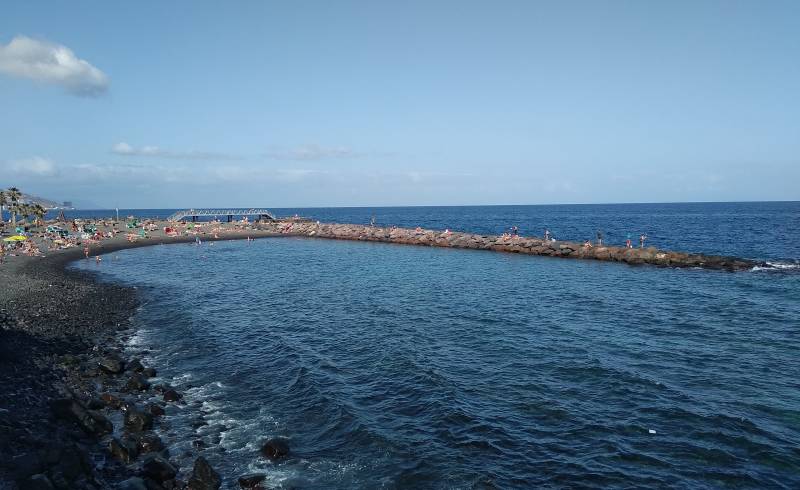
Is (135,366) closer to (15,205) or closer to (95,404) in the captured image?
(95,404)

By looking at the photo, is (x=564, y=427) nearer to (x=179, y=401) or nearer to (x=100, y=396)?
(x=179, y=401)

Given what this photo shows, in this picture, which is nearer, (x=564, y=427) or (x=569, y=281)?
(x=564, y=427)

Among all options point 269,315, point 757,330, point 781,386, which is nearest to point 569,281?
point 757,330

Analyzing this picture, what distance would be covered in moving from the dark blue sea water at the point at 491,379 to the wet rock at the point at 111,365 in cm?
208

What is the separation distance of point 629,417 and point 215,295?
32.7m

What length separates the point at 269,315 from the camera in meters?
31.3

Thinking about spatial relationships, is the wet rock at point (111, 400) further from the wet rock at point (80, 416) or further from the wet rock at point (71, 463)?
the wet rock at point (71, 463)

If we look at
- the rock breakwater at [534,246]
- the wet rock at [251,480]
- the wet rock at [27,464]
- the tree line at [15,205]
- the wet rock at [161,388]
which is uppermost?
the tree line at [15,205]

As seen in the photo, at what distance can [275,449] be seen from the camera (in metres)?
14.1

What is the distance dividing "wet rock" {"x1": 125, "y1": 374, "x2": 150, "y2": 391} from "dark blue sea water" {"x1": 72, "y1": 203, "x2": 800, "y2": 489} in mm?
1233

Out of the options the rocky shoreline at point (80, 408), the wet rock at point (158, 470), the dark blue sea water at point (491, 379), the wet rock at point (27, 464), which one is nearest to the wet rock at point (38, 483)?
the rocky shoreline at point (80, 408)

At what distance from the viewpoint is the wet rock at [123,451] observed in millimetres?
13531

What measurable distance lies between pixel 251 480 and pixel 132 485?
118 inches

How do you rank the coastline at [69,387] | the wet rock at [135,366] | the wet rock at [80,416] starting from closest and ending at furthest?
the coastline at [69,387] < the wet rock at [80,416] < the wet rock at [135,366]
